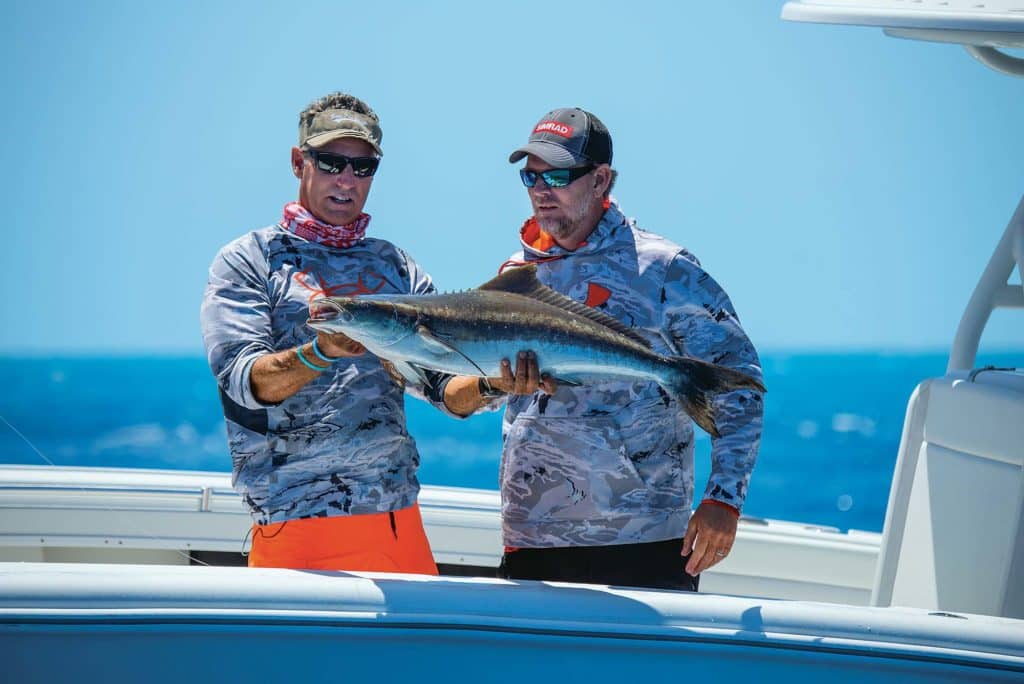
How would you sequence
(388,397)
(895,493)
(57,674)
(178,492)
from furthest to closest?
(178,492)
(895,493)
(388,397)
(57,674)

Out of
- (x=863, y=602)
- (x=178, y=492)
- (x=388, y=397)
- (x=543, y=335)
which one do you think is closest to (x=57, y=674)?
(x=388, y=397)

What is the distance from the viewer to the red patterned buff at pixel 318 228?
3.28 metres

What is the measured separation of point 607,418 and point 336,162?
3.72 feet

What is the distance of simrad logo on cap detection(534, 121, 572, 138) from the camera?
133 inches

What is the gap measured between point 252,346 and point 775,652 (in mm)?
1605

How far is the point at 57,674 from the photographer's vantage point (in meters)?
2.55

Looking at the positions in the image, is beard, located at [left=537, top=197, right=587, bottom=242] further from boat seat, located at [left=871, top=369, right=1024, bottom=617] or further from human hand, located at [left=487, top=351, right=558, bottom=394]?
boat seat, located at [left=871, top=369, right=1024, bottom=617]

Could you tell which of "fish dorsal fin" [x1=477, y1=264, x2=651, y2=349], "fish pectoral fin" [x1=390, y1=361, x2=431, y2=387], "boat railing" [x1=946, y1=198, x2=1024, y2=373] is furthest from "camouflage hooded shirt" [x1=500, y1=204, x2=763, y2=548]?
"boat railing" [x1=946, y1=198, x2=1024, y2=373]

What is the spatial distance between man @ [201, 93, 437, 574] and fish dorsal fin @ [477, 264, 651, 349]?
0.50m

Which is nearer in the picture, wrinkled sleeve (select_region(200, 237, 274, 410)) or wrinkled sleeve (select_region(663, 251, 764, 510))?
wrinkled sleeve (select_region(200, 237, 274, 410))

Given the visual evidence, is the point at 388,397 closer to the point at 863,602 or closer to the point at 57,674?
the point at 57,674

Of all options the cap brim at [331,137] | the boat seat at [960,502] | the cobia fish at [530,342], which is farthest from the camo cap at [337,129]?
the boat seat at [960,502]

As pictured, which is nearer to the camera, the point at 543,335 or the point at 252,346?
the point at 543,335

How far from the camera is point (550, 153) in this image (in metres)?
3.33
